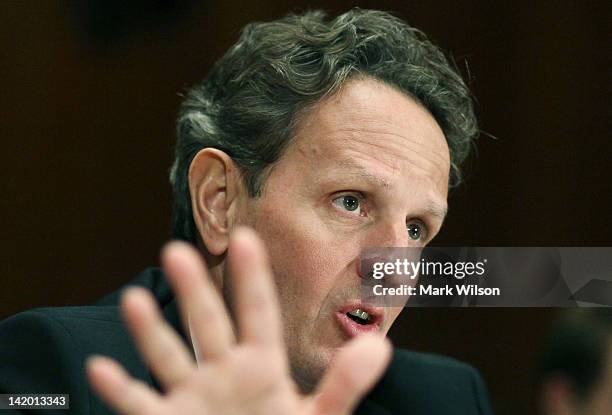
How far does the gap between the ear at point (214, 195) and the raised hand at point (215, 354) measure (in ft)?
2.77

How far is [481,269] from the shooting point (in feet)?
5.49

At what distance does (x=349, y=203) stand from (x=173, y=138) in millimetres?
540

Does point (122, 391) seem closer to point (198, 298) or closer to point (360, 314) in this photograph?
point (198, 298)

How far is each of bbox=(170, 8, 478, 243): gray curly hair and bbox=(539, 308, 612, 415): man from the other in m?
0.43

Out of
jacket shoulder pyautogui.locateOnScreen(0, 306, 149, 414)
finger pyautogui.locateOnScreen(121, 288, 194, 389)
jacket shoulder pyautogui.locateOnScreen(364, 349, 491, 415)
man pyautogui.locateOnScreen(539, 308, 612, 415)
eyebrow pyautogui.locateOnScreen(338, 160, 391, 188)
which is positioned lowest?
jacket shoulder pyautogui.locateOnScreen(364, 349, 491, 415)

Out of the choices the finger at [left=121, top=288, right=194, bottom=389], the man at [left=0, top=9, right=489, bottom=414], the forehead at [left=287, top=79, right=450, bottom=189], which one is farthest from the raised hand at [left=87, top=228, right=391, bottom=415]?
the forehead at [left=287, top=79, right=450, bottom=189]

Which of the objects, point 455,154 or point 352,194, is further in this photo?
point 455,154

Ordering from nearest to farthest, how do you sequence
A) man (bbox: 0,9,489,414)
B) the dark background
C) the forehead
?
man (bbox: 0,9,489,414), the forehead, the dark background

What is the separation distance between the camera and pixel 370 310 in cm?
157

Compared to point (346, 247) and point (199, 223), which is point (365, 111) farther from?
point (199, 223)

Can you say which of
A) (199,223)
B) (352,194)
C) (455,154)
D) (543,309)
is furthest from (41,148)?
(543,309)

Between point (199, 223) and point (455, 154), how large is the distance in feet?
1.91

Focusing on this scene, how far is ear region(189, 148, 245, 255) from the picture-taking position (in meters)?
1.68

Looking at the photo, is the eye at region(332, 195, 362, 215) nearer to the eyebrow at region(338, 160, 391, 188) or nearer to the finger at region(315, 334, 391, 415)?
the eyebrow at region(338, 160, 391, 188)
